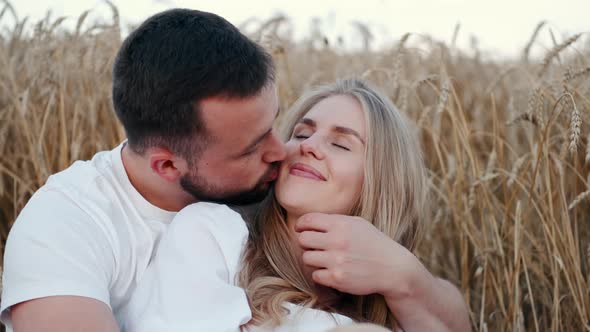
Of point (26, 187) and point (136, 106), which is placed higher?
point (136, 106)

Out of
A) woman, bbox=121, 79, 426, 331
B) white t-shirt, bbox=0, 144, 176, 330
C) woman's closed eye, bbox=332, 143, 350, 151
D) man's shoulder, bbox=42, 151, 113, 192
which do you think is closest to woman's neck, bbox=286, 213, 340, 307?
woman, bbox=121, 79, 426, 331

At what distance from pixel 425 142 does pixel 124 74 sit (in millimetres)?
2002

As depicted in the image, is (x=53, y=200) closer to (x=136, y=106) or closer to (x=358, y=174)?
(x=136, y=106)

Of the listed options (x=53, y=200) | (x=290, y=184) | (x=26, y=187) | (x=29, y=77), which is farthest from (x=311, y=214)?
(x=29, y=77)

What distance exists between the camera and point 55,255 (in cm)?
175

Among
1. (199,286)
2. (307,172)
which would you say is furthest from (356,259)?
(199,286)

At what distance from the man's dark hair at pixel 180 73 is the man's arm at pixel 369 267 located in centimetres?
42

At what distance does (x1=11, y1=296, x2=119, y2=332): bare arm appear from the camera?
170 cm

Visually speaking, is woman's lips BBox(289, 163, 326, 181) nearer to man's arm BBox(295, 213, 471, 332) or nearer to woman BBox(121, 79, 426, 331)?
woman BBox(121, 79, 426, 331)

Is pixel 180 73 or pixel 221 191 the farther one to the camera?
pixel 221 191

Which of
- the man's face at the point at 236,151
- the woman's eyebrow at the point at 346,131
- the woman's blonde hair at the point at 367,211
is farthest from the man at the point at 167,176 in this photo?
the woman's eyebrow at the point at 346,131

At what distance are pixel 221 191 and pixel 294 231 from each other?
268 mm

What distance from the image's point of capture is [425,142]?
3.65 metres

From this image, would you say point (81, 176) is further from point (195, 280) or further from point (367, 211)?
point (367, 211)
